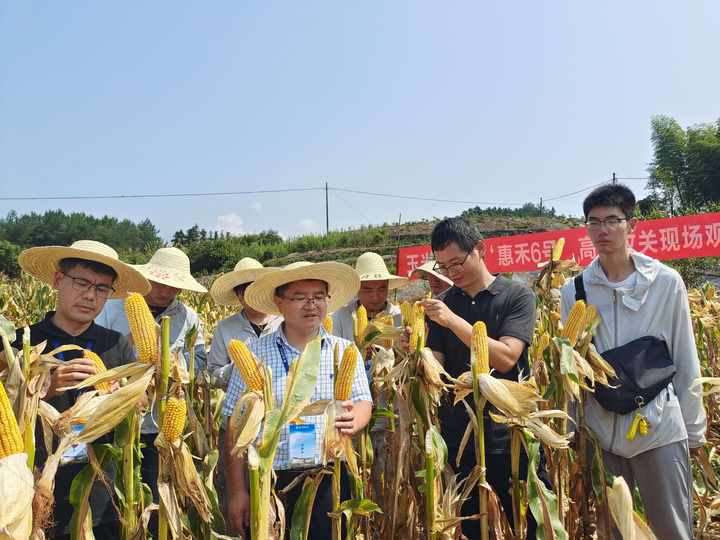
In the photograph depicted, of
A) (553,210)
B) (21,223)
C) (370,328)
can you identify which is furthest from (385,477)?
(21,223)

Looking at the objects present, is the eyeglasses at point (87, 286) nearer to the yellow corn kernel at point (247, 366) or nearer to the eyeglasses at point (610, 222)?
the yellow corn kernel at point (247, 366)

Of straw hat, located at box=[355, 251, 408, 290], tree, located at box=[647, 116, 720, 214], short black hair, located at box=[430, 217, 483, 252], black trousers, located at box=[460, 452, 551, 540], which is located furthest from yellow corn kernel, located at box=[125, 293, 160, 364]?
tree, located at box=[647, 116, 720, 214]

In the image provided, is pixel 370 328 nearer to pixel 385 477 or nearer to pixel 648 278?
pixel 385 477

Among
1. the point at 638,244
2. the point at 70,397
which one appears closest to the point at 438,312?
the point at 70,397

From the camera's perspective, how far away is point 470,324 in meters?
2.48

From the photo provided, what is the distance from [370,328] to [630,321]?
1.19 metres

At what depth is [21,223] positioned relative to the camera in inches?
2901

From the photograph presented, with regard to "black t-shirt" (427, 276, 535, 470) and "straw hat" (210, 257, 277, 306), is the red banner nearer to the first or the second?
"straw hat" (210, 257, 277, 306)

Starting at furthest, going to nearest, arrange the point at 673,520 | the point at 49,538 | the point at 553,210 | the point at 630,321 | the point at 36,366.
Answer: the point at 553,210
the point at 630,321
the point at 673,520
the point at 49,538
the point at 36,366

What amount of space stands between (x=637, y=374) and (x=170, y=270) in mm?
2770

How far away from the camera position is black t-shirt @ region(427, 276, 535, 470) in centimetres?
247

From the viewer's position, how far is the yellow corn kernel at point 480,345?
6.18 ft

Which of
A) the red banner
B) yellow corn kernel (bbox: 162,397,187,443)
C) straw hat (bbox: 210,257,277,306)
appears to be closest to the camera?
yellow corn kernel (bbox: 162,397,187,443)

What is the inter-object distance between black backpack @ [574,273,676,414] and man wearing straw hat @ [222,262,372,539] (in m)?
1.05
